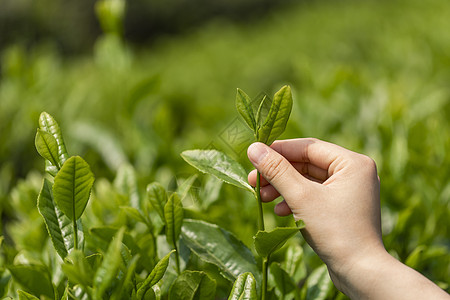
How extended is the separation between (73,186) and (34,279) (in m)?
0.33

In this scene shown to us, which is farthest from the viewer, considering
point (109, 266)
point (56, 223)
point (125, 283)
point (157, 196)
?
point (157, 196)

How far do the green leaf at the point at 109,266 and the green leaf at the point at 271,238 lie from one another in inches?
15.3

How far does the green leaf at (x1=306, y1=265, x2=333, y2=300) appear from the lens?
159 centimetres

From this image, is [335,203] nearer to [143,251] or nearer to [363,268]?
[363,268]

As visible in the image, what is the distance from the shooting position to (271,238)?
1.26m

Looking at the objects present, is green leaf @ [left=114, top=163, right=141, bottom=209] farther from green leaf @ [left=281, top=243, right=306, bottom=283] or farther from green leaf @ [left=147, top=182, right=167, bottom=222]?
green leaf @ [left=281, top=243, right=306, bottom=283]

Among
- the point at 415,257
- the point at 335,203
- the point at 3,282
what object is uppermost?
the point at 335,203

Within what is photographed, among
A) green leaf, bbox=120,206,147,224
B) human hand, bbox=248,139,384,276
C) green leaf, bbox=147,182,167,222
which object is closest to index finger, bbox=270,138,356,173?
human hand, bbox=248,139,384,276

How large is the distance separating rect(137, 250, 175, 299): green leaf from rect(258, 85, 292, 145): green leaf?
0.41 m

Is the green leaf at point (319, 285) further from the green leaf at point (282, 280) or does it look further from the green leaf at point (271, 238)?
the green leaf at point (271, 238)

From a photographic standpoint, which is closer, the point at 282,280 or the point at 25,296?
the point at 25,296

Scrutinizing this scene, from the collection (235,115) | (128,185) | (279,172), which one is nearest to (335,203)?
(279,172)

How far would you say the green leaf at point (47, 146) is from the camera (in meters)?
1.26

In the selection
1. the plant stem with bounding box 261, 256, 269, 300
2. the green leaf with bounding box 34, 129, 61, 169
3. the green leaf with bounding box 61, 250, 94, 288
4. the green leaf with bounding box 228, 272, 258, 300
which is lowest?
the plant stem with bounding box 261, 256, 269, 300
